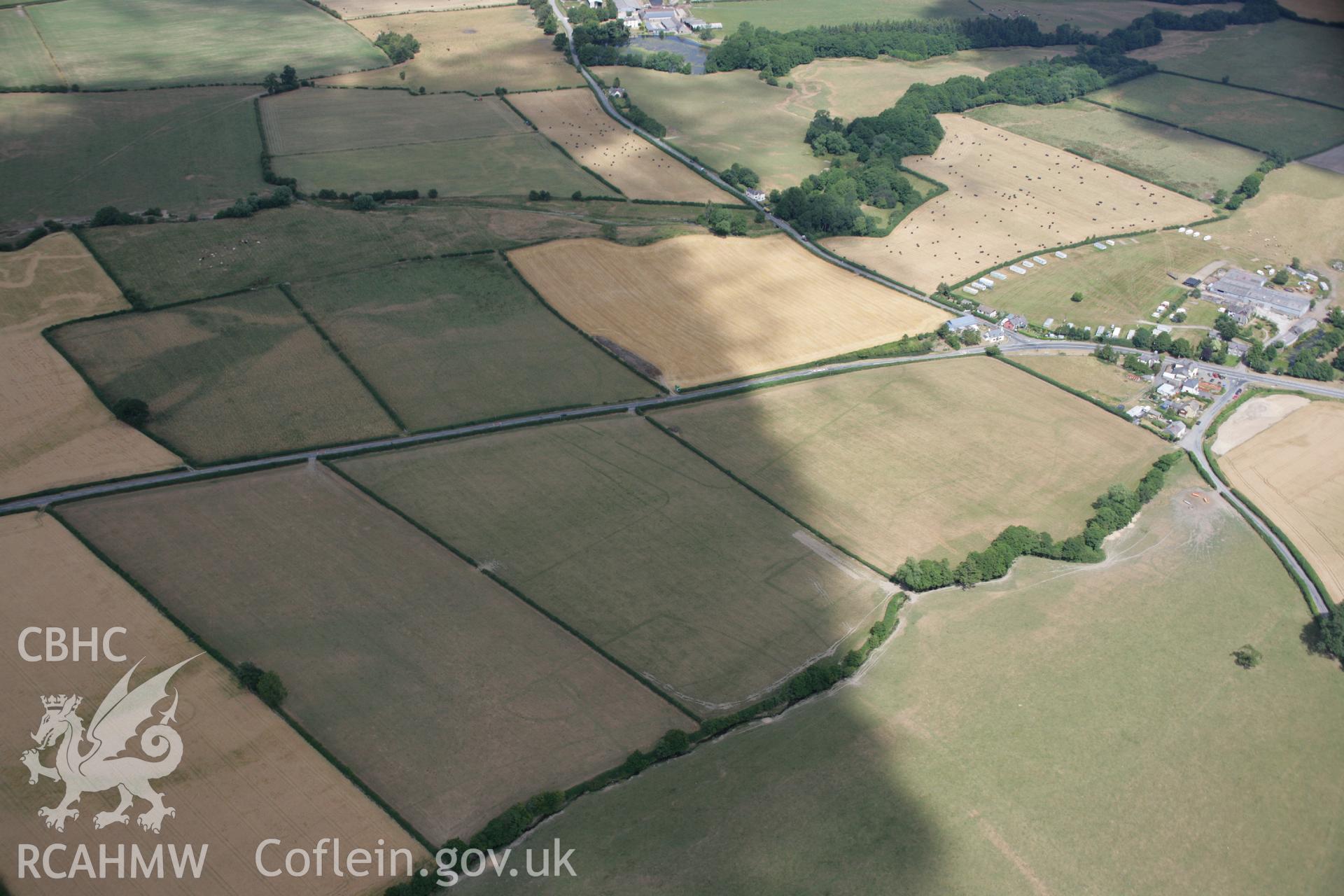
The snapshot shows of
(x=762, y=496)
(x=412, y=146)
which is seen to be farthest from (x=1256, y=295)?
(x=412, y=146)

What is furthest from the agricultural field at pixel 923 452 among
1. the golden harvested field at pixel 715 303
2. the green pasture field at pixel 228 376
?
the green pasture field at pixel 228 376

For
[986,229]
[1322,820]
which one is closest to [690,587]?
[1322,820]

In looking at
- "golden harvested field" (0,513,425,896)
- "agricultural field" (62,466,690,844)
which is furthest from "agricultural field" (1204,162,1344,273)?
"golden harvested field" (0,513,425,896)

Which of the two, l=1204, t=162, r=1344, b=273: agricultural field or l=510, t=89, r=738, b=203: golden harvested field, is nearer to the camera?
l=1204, t=162, r=1344, b=273: agricultural field

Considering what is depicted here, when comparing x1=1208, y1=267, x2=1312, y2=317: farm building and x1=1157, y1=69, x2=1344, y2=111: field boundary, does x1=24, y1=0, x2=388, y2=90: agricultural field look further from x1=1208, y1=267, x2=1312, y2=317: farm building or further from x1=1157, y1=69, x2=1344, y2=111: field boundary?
x1=1157, y1=69, x2=1344, y2=111: field boundary

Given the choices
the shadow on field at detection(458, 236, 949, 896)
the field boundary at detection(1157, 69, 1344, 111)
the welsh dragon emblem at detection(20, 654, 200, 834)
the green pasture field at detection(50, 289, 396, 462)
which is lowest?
the shadow on field at detection(458, 236, 949, 896)

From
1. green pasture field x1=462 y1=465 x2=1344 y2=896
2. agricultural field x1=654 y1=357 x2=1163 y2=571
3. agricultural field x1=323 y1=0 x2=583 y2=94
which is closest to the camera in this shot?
green pasture field x1=462 y1=465 x2=1344 y2=896

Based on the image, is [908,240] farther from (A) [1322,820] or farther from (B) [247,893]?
(B) [247,893]

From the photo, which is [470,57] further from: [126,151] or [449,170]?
[126,151]
